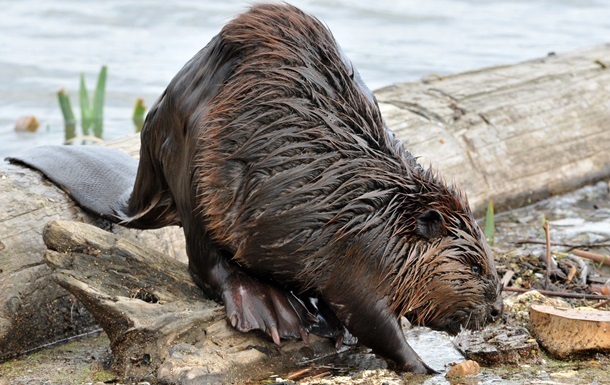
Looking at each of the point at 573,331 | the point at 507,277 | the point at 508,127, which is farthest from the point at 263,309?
the point at 508,127

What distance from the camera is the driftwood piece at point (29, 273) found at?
3.84m

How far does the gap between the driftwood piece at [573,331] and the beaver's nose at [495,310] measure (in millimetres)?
146

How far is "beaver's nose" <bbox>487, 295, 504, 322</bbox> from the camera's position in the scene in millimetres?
A: 3678

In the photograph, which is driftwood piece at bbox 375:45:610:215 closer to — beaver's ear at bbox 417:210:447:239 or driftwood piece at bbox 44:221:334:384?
beaver's ear at bbox 417:210:447:239

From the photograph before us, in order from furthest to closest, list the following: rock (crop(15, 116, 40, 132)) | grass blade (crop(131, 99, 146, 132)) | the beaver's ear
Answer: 1. rock (crop(15, 116, 40, 132))
2. grass blade (crop(131, 99, 146, 132))
3. the beaver's ear

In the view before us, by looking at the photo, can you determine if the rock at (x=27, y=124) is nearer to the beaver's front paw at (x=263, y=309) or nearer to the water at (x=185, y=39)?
the water at (x=185, y=39)

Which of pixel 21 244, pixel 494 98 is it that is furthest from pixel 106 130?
pixel 21 244

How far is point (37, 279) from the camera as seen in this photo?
154 inches

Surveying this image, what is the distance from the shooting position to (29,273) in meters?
3.90

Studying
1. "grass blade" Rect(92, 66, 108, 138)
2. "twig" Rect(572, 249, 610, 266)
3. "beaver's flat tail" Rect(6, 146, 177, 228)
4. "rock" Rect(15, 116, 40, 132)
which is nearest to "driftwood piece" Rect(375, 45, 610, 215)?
"twig" Rect(572, 249, 610, 266)

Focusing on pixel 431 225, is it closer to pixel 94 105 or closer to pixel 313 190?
pixel 313 190

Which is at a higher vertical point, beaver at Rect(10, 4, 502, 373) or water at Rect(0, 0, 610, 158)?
beaver at Rect(10, 4, 502, 373)

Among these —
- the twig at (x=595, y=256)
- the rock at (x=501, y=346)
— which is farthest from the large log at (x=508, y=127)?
the rock at (x=501, y=346)

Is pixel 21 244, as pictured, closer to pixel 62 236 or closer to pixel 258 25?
pixel 62 236
